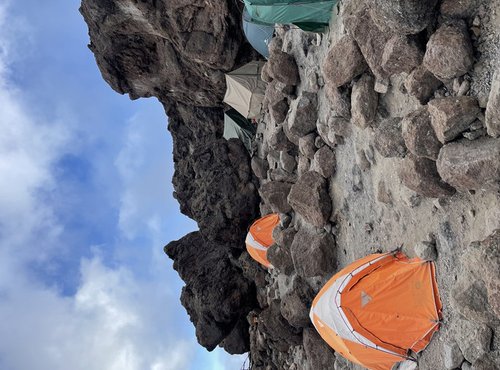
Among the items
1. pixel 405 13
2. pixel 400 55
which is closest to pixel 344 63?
pixel 400 55

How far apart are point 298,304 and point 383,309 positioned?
347 centimetres

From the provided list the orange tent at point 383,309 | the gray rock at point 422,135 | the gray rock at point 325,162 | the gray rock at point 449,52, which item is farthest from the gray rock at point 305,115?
the gray rock at point 449,52

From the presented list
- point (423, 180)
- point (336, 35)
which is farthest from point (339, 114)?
point (423, 180)

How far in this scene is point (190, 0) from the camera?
34.4 ft

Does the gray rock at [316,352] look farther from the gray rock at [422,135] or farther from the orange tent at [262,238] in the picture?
the gray rock at [422,135]

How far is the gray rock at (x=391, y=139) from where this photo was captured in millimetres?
4043

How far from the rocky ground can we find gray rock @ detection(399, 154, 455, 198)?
12 millimetres

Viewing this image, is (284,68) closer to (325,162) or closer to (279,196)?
(325,162)

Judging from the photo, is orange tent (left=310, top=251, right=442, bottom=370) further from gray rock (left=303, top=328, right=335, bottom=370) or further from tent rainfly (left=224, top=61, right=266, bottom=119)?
tent rainfly (left=224, top=61, right=266, bottom=119)

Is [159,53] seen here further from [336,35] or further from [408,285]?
[408,285]

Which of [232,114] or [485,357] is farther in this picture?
[232,114]

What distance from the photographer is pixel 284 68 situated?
25.2 feet

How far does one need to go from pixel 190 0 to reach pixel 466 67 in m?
8.92

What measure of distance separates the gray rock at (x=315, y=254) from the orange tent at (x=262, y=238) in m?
2.11
